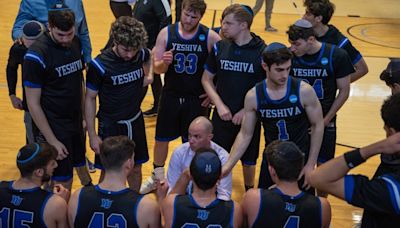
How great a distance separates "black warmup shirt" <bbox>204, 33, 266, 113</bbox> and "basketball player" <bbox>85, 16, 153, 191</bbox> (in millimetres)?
650

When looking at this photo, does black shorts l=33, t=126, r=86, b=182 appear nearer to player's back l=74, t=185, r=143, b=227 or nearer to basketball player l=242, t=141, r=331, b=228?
player's back l=74, t=185, r=143, b=227

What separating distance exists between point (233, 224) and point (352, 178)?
795 millimetres

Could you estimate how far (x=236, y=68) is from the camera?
4.96m

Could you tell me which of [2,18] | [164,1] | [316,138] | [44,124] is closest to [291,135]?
[316,138]

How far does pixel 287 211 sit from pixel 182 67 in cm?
243

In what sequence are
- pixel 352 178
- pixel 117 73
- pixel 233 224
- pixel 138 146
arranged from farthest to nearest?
pixel 138 146
pixel 117 73
pixel 233 224
pixel 352 178

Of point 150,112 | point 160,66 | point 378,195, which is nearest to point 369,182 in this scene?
point 378,195

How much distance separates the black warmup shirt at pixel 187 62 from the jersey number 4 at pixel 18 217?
2.47 m

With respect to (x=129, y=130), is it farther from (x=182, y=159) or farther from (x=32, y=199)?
(x=32, y=199)

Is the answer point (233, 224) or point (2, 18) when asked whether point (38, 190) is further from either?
point (2, 18)

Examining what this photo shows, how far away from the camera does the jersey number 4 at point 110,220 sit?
10.9ft

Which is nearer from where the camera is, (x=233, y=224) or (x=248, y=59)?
(x=233, y=224)

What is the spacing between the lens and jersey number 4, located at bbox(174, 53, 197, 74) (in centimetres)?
541

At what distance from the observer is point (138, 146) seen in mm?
5016
